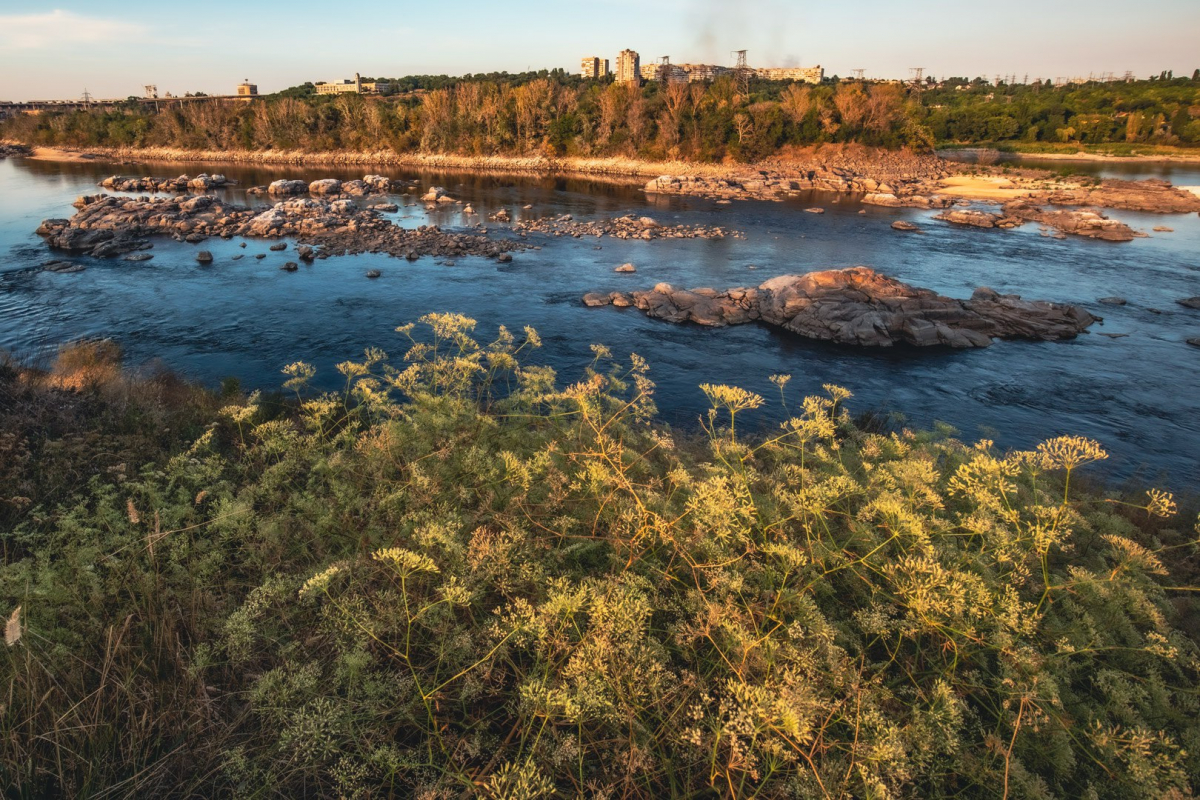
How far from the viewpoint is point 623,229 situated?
31.4 meters

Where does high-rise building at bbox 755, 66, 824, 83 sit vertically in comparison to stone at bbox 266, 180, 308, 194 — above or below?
above

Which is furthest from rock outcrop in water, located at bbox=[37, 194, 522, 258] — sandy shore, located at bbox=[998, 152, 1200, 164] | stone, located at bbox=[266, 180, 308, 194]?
sandy shore, located at bbox=[998, 152, 1200, 164]

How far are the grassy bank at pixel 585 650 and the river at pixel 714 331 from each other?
8426 millimetres

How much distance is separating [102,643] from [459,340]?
366 cm

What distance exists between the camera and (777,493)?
13.3ft

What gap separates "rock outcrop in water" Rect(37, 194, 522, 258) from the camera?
2586cm

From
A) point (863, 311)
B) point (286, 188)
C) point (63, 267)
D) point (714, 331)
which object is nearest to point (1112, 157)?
point (863, 311)

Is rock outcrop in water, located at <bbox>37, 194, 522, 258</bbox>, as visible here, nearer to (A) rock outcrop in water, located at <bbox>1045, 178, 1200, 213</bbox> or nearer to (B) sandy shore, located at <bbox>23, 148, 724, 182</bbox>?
(B) sandy shore, located at <bbox>23, 148, 724, 182</bbox>

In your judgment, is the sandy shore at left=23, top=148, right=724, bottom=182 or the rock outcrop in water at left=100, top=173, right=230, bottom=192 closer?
the rock outcrop in water at left=100, top=173, right=230, bottom=192

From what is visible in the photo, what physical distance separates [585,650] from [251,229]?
33.6 metres

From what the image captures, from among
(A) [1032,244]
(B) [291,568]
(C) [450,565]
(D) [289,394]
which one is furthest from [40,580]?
(A) [1032,244]

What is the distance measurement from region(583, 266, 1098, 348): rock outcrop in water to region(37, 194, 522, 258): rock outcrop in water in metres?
11.0

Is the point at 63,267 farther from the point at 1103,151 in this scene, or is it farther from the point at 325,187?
the point at 1103,151

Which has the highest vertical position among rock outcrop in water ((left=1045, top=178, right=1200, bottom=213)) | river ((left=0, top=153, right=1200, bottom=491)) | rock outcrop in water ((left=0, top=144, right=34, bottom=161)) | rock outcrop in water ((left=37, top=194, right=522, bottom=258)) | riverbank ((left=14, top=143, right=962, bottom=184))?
rock outcrop in water ((left=0, top=144, right=34, bottom=161))
